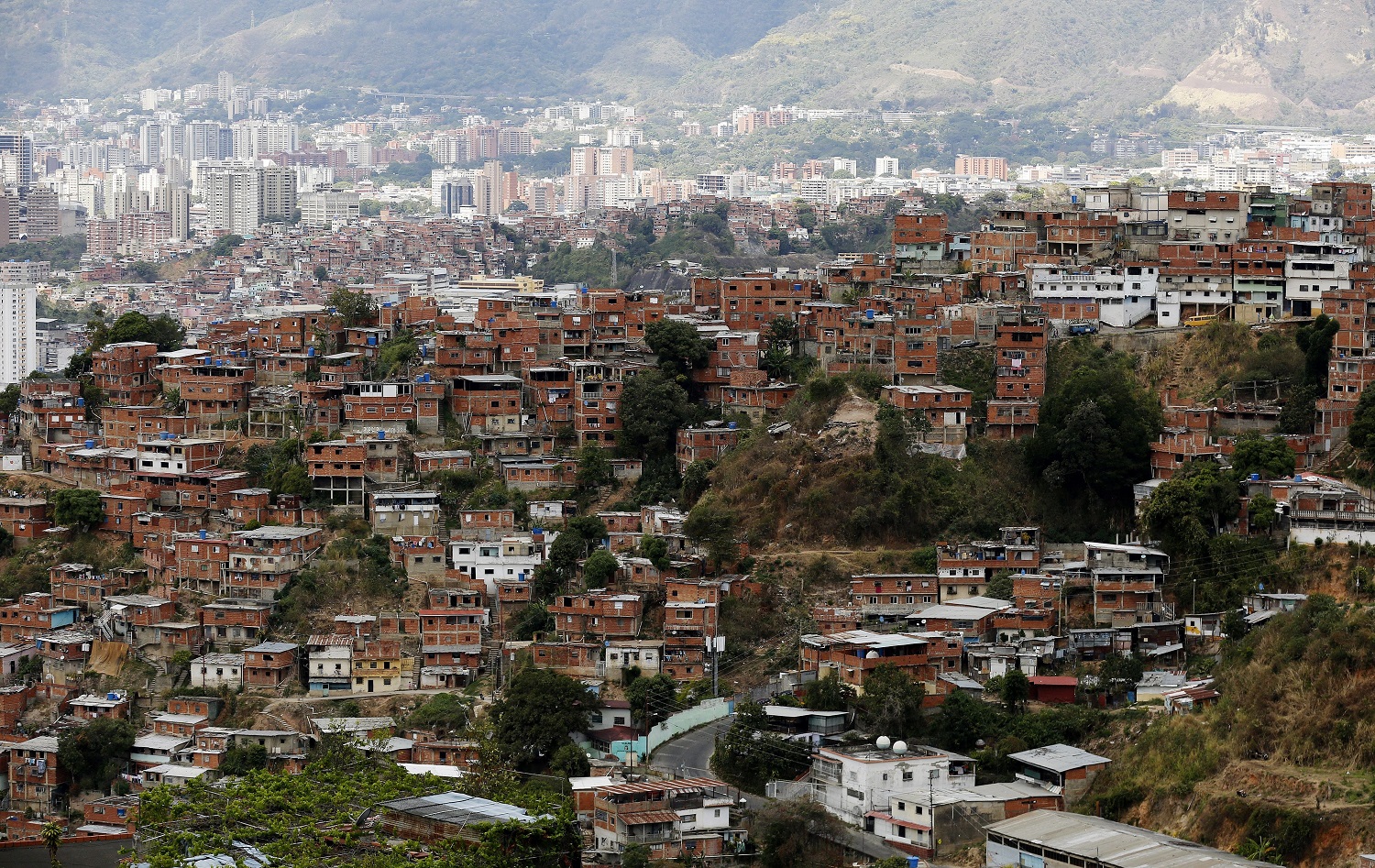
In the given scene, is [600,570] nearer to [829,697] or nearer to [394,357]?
[829,697]

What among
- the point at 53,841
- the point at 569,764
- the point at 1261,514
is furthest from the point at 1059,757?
the point at 53,841

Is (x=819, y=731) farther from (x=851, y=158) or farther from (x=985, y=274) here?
(x=851, y=158)

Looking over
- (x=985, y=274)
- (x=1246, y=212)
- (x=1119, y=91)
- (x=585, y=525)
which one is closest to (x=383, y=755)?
(x=585, y=525)

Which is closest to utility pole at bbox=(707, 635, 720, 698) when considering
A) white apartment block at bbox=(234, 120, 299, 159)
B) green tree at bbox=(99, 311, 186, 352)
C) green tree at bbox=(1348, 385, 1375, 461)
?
green tree at bbox=(1348, 385, 1375, 461)

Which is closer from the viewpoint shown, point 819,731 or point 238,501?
point 819,731

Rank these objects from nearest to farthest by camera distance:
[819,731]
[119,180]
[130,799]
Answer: [819,731]
[130,799]
[119,180]

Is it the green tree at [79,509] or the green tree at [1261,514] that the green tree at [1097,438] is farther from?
the green tree at [79,509]
